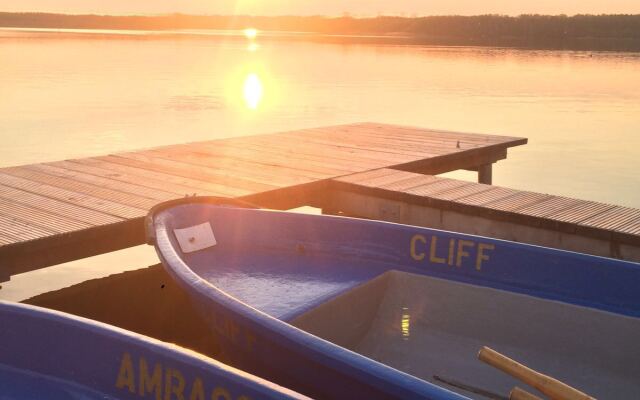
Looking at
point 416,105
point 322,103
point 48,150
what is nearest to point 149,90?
point 322,103

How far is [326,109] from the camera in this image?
2398cm

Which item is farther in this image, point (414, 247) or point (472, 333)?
point (414, 247)

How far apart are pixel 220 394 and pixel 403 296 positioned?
7.43ft

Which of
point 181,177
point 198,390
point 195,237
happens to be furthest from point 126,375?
point 181,177

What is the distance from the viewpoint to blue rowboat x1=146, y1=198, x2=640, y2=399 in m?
4.07

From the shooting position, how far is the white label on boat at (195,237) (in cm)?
495

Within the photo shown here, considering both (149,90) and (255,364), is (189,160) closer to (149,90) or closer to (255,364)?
(255,364)

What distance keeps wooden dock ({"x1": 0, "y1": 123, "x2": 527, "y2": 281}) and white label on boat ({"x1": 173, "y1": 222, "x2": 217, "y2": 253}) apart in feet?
4.34

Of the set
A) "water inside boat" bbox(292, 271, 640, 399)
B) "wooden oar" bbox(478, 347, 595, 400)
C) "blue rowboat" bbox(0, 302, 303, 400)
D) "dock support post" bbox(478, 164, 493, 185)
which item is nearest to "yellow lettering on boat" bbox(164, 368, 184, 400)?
"blue rowboat" bbox(0, 302, 303, 400)

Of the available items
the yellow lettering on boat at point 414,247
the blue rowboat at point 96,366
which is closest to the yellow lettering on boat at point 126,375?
the blue rowboat at point 96,366

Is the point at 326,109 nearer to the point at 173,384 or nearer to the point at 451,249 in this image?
the point at 451,249

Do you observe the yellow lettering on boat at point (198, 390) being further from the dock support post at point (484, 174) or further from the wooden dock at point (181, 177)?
the dock support post at point (484, 174)

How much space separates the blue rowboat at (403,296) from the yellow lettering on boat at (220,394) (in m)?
0.73

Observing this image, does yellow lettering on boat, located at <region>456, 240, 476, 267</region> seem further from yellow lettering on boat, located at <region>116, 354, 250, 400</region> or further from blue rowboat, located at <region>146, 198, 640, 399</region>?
yellow lettering on boat, located at <region>116, 354, 250, 400</region>
